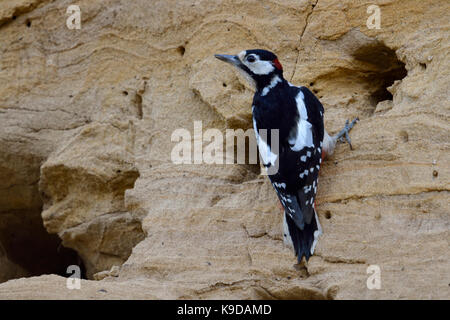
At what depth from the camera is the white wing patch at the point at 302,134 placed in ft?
12.8

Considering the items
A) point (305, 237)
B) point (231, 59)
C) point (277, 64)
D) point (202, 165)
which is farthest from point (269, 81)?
point (305, 237)

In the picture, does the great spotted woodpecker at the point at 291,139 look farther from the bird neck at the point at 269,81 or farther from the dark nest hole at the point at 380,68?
the dark nest hole at the point at 380,68

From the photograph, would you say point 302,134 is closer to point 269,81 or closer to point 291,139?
point 291,139

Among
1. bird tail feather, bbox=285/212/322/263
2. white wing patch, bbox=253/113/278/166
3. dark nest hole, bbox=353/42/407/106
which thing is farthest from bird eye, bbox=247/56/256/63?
bird tail feather, bbox=285/212/322/263

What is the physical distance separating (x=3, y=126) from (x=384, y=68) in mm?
2670

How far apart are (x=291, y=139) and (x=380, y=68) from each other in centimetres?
95

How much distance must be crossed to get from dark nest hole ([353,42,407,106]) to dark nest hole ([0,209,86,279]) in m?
2.63

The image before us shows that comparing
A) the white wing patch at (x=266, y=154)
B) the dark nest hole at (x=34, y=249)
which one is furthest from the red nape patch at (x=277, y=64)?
the dark nest hole at (x=34, y=249)

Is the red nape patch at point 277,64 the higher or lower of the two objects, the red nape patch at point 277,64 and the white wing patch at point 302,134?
the higher

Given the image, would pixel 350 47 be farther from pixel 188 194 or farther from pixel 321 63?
pixel 188 194

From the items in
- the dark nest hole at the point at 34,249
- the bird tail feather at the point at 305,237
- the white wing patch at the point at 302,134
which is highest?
the white wing patch at the point at 302,134

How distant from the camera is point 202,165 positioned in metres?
4.50

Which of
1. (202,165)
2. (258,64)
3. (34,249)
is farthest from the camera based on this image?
(34,249)

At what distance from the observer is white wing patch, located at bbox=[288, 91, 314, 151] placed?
3.89 meters
